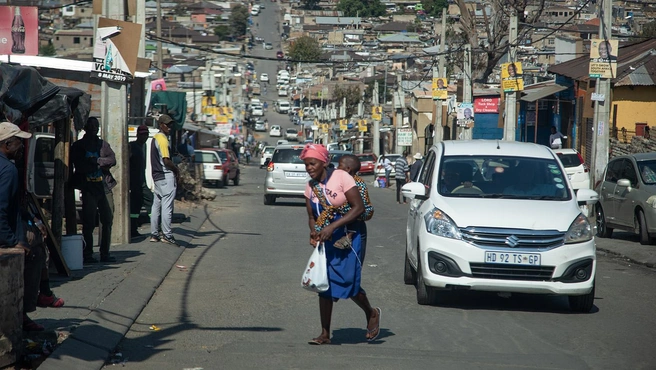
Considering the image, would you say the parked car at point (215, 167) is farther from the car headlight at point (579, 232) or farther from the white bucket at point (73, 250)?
the car headlight at point (579, 232)

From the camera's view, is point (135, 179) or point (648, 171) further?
point (648, 171)

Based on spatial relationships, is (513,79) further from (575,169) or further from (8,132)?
(8,132)

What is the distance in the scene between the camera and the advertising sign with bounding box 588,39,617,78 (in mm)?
22078

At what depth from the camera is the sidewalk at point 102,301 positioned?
7.11m

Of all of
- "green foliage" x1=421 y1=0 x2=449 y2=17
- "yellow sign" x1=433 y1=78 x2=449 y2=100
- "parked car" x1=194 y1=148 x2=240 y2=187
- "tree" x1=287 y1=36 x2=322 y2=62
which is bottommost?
"parked car" x1=194 y1=148 x2=240 y2=187

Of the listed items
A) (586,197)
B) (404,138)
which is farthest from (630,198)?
(404,138)

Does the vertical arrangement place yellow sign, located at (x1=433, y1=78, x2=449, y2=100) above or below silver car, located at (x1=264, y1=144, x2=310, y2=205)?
above

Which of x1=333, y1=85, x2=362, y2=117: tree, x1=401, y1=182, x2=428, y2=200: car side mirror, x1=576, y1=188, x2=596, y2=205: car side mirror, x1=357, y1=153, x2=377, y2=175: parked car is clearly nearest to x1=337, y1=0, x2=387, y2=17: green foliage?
x1=333, y1=85, x2=362, y2=117: tree

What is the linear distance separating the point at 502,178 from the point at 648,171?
8.25 metres

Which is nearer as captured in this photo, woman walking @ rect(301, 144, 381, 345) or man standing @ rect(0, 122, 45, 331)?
man standing @ rect(0, 122, 45, 331)

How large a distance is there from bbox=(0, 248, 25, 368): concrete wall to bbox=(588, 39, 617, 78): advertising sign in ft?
60.4

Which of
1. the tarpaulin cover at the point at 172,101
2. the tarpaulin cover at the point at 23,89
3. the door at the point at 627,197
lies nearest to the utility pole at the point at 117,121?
the tarpaulin cover at the point at 23,89

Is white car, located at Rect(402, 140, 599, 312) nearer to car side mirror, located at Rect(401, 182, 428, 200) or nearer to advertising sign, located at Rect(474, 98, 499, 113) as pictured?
car side mirror, located at Rect(401, 182, 428, 200)

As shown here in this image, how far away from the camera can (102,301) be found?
30.0 ft
